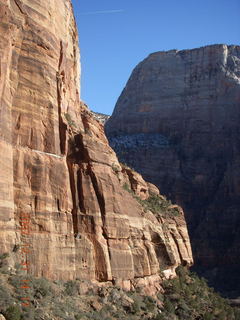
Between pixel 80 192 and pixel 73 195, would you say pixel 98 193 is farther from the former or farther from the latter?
pixel 73 195

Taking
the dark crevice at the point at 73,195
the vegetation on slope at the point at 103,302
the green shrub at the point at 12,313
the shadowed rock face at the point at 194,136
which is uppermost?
the shadowed rock face at the point at 194,136

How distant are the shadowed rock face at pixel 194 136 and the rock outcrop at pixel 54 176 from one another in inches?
2251

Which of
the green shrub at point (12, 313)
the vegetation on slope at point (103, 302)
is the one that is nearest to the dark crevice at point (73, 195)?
the vegetation on slope at point (103, 302)

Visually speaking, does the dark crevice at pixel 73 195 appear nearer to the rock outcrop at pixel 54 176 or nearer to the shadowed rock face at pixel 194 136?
the rock outcrop at pixel 54 176

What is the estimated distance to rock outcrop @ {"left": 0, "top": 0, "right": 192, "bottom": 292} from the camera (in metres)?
35.1

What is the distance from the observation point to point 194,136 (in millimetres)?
122562

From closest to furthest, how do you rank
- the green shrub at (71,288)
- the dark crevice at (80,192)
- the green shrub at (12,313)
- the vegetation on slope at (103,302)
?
the green shrub at (12,313) → the vegetation on slope at (103,302) → the green shrub at (71,288) → the dark crevice at (80,192)

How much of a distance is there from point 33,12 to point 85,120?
13.0m

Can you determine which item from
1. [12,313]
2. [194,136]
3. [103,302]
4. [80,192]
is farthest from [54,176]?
[194,136]

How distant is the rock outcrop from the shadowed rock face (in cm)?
5717

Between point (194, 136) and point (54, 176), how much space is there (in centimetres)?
8670

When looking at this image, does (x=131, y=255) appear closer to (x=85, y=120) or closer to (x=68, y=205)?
(x=68, y=205)

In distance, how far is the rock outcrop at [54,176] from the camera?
3512 cm

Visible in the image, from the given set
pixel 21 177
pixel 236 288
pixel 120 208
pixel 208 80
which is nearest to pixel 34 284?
pixel 21 177
